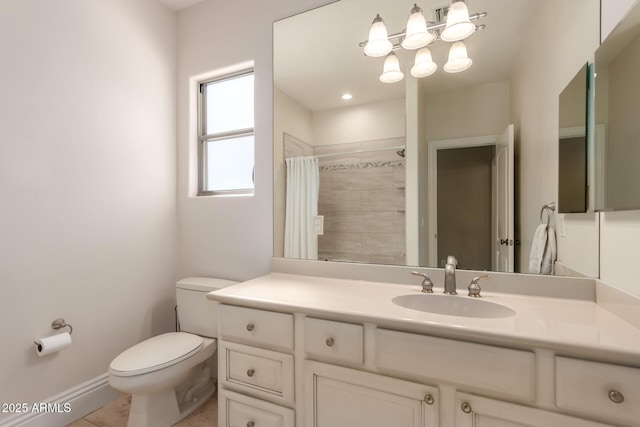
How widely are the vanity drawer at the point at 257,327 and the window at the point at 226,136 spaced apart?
0.99 metres

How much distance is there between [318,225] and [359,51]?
1.02 metres

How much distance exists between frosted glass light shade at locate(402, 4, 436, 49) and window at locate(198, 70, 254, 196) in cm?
114

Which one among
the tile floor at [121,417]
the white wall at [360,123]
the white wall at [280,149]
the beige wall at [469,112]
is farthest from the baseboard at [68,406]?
the beige wall at [469,112]

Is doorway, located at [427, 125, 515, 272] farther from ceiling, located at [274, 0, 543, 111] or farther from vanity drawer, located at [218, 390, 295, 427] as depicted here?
vanity drawer, located at [218, 390, 295, 427]

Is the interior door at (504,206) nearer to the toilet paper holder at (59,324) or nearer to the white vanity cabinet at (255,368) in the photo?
the white vanity cabinet at (255,368)

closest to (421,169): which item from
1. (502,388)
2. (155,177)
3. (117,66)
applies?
(502,388)

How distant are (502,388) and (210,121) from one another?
2.38m

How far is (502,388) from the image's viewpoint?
87cm

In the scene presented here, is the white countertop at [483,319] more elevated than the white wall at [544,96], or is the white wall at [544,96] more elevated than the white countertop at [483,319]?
the white wall at [544,96]

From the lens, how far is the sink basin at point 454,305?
118 cm

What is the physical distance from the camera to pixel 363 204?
1.63m

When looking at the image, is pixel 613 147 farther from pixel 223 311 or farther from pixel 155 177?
pixel 155 177

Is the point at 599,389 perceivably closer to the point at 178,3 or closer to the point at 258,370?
the point at 258,370

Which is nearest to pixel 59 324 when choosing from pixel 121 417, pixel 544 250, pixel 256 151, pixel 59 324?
pixel 59 324
